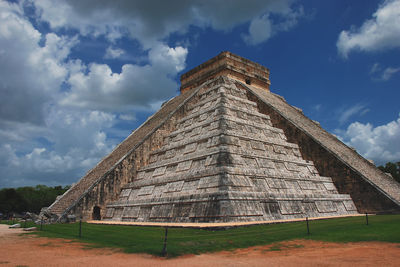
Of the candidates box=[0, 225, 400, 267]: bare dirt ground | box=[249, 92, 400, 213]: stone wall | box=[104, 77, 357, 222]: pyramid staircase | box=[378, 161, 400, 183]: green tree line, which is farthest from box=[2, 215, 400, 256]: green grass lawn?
box=[378, 161, 400, 183]: green tree line

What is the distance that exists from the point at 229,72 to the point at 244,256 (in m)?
18.7

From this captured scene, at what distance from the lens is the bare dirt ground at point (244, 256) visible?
532cm

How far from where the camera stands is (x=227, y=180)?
10586 mm

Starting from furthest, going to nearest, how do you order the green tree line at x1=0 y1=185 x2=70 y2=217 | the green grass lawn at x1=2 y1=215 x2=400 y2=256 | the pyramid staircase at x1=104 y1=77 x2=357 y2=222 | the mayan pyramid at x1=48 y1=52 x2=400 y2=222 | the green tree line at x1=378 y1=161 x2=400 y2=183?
the green tree line at x1=0 y1=185 x2=70 y2=217, the green tree line at x1=378 y1=161 x2=400 y2=183, the mayan pyramid at x1=48 y1=52 x2=400 y2=222, the pyramid staircase at x1=104 y1=77 x2=357 y2=222, the green grass lawn at x1=2 y1=215 x2=400 y2=256

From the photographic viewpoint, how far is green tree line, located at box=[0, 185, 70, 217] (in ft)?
116

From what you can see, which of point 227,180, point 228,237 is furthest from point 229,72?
point 228,237

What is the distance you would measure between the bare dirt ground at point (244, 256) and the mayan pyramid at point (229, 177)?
331cm

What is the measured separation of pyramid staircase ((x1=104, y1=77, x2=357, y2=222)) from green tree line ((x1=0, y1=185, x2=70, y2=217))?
27.6 meters

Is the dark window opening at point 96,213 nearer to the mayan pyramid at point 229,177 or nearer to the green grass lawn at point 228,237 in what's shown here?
the mayan pyramid at point 229,177

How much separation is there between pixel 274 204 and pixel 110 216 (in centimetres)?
764

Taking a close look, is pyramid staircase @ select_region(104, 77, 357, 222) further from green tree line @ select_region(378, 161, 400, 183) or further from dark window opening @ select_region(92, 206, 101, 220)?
green tree line @ select_region(378, 161, 400, 183)

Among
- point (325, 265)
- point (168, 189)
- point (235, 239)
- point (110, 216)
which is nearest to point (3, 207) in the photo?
point (110, 216)

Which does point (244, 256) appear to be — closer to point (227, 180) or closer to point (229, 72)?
point (227, 180)

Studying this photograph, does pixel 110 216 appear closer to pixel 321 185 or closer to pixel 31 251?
pixel 31 251
